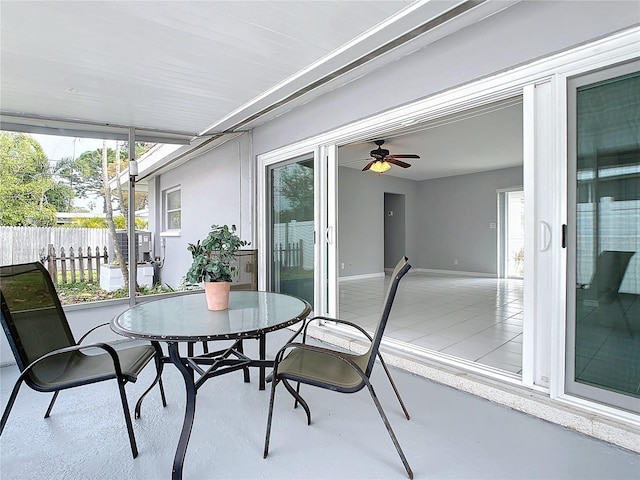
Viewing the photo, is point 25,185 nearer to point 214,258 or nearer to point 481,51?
point 214,258

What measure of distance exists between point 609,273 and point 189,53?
300 cm

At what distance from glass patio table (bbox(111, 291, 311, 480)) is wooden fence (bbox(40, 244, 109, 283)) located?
75.7 inches

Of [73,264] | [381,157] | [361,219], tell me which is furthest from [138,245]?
→ [361,219]

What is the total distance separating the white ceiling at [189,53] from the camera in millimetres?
2043

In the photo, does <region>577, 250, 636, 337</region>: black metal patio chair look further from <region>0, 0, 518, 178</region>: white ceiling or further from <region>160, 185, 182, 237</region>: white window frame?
<region>160, 185, 182, 237</region>: white window frame

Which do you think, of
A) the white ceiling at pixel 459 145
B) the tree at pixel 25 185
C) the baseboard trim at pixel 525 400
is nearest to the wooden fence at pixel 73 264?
the tree at pixel 25 185

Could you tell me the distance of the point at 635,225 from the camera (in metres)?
1.80

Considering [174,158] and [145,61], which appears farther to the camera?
[174,158]

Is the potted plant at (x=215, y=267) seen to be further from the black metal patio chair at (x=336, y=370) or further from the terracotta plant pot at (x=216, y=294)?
the black metal patio chair at (x=336, y=370)

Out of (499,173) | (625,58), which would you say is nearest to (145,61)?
(625,58)

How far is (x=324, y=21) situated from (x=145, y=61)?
1.38 metres

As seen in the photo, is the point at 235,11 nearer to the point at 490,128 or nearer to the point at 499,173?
the point at 490,128

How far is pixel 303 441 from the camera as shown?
1888 millimetres

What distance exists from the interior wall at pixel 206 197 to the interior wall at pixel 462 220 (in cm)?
608
